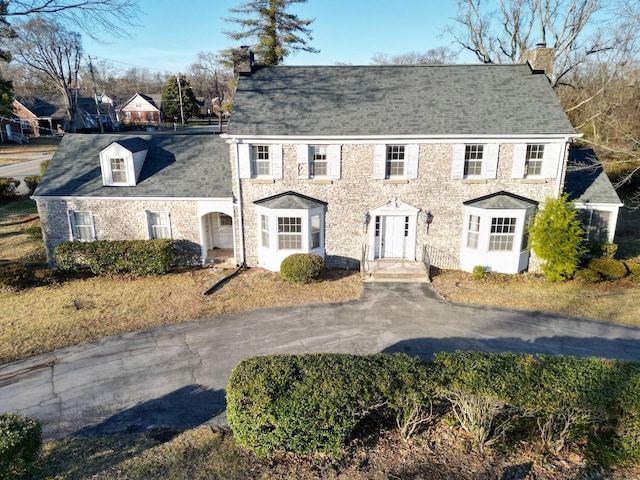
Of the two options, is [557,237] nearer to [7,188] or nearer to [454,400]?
[454,400]

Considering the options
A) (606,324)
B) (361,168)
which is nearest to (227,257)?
(361,168)

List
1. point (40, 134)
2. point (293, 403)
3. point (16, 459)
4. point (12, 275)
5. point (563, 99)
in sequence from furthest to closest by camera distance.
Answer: point (40, 134) < point (563, 99) < point (12, 275) < point (293, 403) < point (16, 459)

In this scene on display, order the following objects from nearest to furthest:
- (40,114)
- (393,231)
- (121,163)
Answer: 1. (393,231)
2. (121,163)
3. (40,114)

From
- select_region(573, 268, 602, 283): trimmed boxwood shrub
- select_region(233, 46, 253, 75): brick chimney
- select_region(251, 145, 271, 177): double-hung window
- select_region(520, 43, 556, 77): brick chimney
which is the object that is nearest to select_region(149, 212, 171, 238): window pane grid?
select_region(251, 145, 271, 177): double-hung window

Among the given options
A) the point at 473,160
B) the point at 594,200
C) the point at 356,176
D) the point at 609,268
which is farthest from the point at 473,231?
the point at 594,200

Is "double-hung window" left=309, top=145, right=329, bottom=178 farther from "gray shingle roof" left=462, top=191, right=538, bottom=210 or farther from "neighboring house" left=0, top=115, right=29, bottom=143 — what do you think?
"neighboring house" left=0, top=115, right=29, bottom=143

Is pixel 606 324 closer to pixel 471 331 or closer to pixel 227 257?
pixel 471 331
